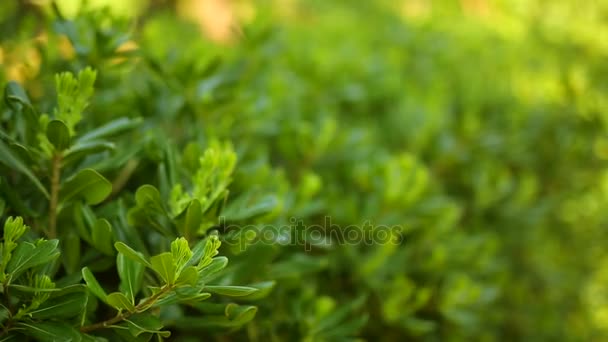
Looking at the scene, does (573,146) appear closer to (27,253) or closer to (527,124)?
(527,124)

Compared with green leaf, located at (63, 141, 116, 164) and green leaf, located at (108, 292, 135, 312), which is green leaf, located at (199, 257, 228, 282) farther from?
green leaf, located at (63, 141, 116, 164)

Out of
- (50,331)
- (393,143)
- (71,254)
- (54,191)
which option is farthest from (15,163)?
(393,143)

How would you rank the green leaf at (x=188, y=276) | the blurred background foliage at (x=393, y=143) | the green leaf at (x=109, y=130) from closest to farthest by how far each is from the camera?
the green leaf at (x=188, y=276) → the green leaf at (x=109, y=130) → the blurred background foliage at (x=393, y=143)

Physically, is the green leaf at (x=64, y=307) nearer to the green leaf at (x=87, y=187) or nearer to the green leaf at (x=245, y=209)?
the green leaf at (x=87, y=187)

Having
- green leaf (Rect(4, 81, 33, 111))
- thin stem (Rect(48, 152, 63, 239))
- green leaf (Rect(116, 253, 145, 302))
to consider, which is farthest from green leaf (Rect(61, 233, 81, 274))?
green leaf (Rect(4, 81, 33, 111))

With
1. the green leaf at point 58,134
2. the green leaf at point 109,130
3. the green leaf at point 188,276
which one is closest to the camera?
the green leaf at point 188,276

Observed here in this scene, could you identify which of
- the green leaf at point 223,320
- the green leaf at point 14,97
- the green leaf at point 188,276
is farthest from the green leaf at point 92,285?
the green leaf at point 14,97
